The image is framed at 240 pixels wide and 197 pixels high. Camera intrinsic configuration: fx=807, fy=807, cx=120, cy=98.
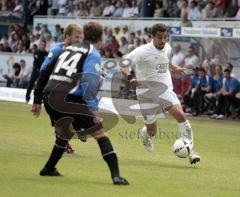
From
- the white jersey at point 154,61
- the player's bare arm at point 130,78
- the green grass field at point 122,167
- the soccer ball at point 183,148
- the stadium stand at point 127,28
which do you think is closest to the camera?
the green grass field at point 122,167

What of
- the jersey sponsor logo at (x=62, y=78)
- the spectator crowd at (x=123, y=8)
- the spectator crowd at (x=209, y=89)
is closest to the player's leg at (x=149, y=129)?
the jersey sponsor logo at (x=62, y=78)

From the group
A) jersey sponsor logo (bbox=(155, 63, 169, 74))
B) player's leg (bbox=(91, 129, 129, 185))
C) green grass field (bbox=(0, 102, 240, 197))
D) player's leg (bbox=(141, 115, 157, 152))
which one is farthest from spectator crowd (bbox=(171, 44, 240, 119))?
player's leg (bbox=(91, 129, 129, 185))

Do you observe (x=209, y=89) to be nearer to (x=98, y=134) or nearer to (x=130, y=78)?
(x=130, y=78)

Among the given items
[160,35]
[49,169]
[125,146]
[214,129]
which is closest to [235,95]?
[214,129]

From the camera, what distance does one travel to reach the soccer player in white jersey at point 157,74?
14.1 meters

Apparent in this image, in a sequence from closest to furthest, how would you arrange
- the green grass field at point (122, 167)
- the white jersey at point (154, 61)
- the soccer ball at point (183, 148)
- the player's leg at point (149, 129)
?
1. the green grass field at point (122, 167)
2. the soccer ball at point (183, 148)
3. the white jersey at point (154, 61)
4. the player's leg at point (149, 129)

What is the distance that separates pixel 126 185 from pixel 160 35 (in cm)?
422

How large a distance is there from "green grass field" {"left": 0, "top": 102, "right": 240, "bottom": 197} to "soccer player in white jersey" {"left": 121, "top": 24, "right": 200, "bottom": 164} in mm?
610

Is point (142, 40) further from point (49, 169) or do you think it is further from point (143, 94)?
point (49, 169)

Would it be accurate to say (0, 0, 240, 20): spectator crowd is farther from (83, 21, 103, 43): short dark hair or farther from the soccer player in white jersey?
(83, 21, 103, 43): short dark hair

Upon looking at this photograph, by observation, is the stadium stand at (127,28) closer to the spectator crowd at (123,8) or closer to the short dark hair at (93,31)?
the spectator crowd at (123,8)

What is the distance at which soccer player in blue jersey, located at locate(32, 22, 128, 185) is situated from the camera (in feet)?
35.3

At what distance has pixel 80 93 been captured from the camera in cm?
1104

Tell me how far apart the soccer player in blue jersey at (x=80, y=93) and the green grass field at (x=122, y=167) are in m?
0.39
